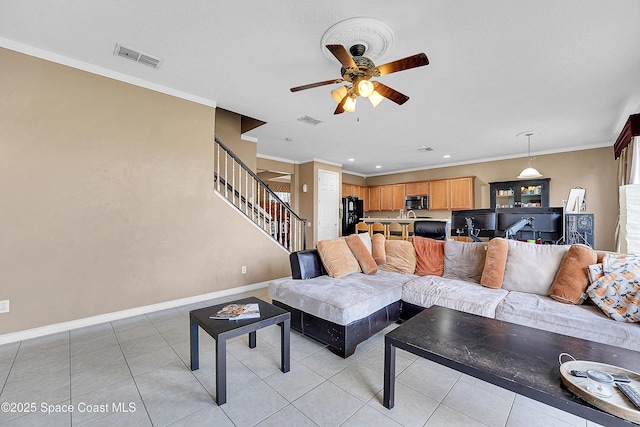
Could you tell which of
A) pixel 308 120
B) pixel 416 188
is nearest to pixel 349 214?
pixel 416 188

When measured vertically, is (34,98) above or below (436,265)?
above

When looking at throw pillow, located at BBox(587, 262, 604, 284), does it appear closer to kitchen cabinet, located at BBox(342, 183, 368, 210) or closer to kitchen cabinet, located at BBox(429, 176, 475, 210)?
kitchen cabinet, located at BBox(429, 176, 475, 210)

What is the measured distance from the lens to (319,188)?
23.5 ft

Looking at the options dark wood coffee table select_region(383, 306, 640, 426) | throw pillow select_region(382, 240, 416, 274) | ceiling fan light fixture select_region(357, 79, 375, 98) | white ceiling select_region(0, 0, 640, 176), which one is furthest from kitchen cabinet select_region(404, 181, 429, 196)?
dark wood coffee table select_region(383, 306, 640, 426)

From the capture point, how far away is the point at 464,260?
3.09 meters

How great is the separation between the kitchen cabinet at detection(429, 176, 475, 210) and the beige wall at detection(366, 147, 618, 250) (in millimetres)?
274

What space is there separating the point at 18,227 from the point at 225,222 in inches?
78.2

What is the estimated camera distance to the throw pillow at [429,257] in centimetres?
325

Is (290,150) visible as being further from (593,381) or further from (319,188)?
(593,381)

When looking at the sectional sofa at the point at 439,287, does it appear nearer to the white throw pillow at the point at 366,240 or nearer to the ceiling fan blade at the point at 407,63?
the white throw pillow at the point at 366,240

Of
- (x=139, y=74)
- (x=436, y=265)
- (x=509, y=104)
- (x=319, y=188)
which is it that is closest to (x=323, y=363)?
(x=436, y=265)

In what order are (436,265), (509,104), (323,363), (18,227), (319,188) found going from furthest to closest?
(319,188) → (509,104) → (436,265) → (18,227) → (323,363)

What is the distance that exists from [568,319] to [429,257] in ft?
4.77

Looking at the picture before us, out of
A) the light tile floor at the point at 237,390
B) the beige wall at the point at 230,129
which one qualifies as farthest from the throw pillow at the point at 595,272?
the beige wall at the point at 230,129
